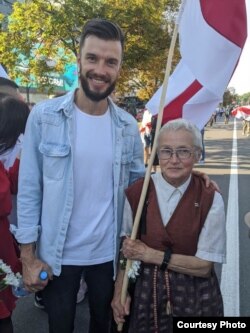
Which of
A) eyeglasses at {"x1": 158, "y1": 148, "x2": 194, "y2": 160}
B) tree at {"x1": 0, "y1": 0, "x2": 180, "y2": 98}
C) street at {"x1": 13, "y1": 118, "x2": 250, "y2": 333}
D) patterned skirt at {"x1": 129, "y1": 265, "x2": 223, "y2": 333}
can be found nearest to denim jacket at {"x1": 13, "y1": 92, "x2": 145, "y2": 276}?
eyeglasses at {"x1": 158, "y1": 148, "x2": 194, "y2": 160}

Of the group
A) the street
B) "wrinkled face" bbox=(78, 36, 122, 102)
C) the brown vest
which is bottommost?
the street

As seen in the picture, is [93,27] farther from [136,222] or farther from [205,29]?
[136,222]

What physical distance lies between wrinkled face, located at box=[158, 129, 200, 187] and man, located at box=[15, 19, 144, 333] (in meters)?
0.28

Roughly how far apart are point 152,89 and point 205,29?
22.4 meters

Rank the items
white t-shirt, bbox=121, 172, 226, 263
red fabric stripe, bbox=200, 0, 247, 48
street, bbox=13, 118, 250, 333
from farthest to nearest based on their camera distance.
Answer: street, bbox=13, 118, 250, 333 < red fabric stripe, bbox=200, 0, 247, 48 < white t-shirt, bbox=121, 172, 226, 263

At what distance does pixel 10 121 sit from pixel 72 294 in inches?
42.8

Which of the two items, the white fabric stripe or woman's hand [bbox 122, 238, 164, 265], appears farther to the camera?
the white fabric stripe

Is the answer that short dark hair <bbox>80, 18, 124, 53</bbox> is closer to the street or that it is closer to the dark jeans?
the dark jeans

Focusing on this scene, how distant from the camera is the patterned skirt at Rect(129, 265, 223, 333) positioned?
218 centimetres

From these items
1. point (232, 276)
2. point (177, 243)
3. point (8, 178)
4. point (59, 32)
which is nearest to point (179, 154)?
point (177, 243)

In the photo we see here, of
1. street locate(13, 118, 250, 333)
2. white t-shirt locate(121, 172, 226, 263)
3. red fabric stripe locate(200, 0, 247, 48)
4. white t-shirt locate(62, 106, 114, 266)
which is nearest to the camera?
white t-shirt locate(121, 172, 226, 263)

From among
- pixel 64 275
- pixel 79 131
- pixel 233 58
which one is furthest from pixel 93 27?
pixel 64 275

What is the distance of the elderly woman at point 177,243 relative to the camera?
7.09 feet

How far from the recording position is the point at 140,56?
13945 millimetres
